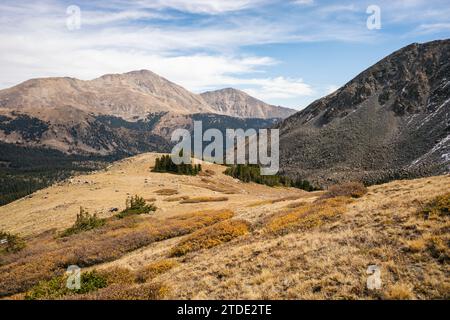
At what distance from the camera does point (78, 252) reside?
27.1 m

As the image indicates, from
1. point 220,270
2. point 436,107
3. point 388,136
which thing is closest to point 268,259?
point 220,270

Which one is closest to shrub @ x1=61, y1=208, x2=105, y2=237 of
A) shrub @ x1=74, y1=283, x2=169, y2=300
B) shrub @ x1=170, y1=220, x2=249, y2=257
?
shrub @ x1=170, y1=220, x2=249, y2=257

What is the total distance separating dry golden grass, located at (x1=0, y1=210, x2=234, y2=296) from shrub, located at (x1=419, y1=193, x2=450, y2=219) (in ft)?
65.9

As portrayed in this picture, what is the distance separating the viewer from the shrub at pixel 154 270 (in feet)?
62.3

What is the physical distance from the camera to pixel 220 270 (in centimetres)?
1731

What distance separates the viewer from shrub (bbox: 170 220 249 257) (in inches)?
933

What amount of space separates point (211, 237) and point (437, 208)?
14131 millimetres

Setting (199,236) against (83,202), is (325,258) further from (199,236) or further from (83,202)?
(83,202)

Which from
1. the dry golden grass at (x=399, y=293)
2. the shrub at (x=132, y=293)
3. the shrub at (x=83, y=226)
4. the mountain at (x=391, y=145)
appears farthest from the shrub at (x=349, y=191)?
the mountain at (x=391, y=145)

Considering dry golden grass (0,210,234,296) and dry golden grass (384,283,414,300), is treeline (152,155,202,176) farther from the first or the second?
dry golden grass (384,283,414,300)

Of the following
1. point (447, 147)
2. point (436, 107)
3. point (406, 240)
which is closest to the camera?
point (406, 240)

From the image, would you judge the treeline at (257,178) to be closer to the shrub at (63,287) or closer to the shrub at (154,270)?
the shrub at (154,270)

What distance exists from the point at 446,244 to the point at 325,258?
4893 millimetres

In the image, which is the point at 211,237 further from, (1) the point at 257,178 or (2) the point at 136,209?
(1) the point at 257,178
